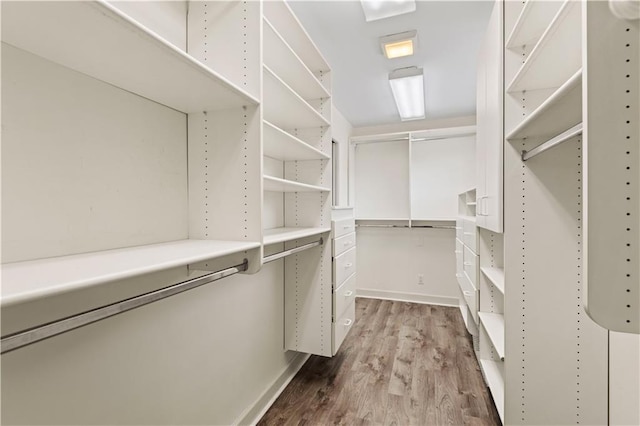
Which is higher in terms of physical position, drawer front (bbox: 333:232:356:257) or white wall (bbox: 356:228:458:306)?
drawer front (bbox: 333:232:356:257)

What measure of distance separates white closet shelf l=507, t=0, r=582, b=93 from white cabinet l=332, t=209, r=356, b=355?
1.40 metres

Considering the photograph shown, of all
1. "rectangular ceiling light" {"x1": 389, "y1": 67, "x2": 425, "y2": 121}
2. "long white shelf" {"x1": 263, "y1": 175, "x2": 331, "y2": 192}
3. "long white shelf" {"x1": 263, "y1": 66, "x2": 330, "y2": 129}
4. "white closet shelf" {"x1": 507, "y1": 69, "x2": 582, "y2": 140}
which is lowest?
"long white shelf" {"x1": 263, "y1": 175, "x2": 331, "y2": 192}

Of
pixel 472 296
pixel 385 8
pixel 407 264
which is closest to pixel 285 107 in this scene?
pixel 385 8

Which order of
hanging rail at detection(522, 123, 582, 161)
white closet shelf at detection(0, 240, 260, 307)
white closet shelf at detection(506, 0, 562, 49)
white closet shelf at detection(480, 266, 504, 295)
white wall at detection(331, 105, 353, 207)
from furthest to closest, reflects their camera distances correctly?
white wall at detection(331, 105, 353, 207), white closet shelf at detection(480, 266, 504, 295), white closet shelf at detection(506, 0, 562, 49), hanging rail at detection(522, 123, 582, 161), white closet shelf at detection(0, 240, 260, 307)

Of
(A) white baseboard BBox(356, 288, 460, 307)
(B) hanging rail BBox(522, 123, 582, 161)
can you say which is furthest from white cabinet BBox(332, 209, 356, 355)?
(A) white baseboard BBox(356, 288, 460, 307)

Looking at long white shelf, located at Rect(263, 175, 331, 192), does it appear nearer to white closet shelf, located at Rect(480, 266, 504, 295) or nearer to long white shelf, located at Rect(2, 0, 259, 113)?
long white shelf, located at Rect(2, 0, 259, 113)

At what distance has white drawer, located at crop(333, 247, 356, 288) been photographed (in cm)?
220

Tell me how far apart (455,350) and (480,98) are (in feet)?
7.14

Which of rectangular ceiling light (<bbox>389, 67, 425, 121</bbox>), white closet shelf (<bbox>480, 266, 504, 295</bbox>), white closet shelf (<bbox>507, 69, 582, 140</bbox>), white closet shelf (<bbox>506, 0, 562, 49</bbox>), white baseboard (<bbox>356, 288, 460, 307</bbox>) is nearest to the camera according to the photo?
white closet shelf (<bbox>507, 69, 582, 140</bbox>)

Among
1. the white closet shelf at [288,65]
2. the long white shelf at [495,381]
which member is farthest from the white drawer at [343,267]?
the white closet shelf at [288,65]

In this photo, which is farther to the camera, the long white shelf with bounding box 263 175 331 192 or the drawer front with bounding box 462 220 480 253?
the drawer front with bounding box 462 220 480 253

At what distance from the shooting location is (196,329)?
138cm

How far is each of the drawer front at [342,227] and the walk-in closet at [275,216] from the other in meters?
0.03

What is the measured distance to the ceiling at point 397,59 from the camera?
6.16 ft
